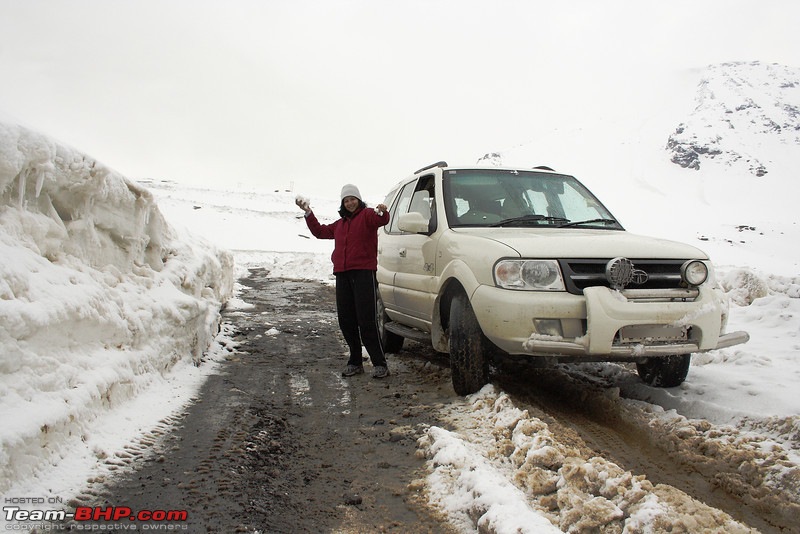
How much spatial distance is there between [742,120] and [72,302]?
323 ft

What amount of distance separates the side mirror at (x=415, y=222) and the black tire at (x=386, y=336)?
1506 mm

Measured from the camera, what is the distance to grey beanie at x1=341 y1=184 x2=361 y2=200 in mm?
5324

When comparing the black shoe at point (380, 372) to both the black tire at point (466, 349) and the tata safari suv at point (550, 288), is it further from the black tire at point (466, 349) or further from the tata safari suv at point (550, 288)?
the black tire at point (466, 349)

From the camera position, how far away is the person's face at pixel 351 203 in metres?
5.31

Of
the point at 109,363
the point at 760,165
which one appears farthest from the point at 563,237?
the point at 760,165

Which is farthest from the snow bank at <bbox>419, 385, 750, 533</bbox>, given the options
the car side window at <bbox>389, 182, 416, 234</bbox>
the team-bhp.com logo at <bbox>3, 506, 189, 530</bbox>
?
the car side window at <bbox>389, 182, 416, 234</bbox>

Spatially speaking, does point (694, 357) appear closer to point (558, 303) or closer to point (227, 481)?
point (558, 303)

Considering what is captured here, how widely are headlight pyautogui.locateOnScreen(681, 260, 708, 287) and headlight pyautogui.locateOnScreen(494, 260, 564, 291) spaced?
85 centimetres

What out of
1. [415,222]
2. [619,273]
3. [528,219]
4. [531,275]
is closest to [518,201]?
[528,219]

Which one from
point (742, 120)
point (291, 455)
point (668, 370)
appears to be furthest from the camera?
point (742, 120)

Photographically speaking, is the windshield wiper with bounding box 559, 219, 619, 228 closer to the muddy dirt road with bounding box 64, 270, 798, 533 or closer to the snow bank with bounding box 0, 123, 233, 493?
the muddy dirt road with bounding box 64, 270, 798, 533

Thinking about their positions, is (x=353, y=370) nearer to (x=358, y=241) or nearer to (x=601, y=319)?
(x=358, y=241)

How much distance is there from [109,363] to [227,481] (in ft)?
4.45

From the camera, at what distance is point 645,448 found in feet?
11.1
